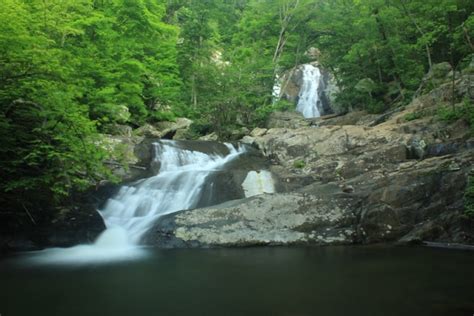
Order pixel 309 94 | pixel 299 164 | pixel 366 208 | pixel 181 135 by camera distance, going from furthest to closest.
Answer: pixel 309 94
pixel 181 135
pixel 299 164
pixel 366 208

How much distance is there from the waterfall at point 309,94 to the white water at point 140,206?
13428mm

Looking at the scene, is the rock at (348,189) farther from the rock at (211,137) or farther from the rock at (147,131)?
the rock at (147,131)

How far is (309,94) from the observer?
29.1 metres

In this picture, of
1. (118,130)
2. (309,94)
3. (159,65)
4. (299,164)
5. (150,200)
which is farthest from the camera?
(309,94)

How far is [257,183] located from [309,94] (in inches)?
691

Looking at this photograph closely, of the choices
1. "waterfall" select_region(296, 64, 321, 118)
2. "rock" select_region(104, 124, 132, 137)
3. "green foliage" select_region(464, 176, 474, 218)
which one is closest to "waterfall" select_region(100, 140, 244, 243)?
"rock" select_region(104, 124, 132, 137)

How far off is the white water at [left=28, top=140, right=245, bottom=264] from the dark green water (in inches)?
38.8

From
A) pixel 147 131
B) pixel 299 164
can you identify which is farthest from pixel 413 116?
pixel 147 131

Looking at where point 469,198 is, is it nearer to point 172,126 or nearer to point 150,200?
point 150,200

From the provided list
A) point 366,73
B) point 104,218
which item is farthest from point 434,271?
point 366,73

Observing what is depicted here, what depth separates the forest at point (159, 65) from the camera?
8461mm

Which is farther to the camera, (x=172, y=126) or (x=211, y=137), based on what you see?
(x=172, y=126)

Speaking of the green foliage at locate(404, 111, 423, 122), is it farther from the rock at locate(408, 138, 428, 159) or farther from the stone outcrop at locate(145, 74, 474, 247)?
the rock at locate(408, 138, 428, 159)

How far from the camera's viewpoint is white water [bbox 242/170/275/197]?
13008 mm
